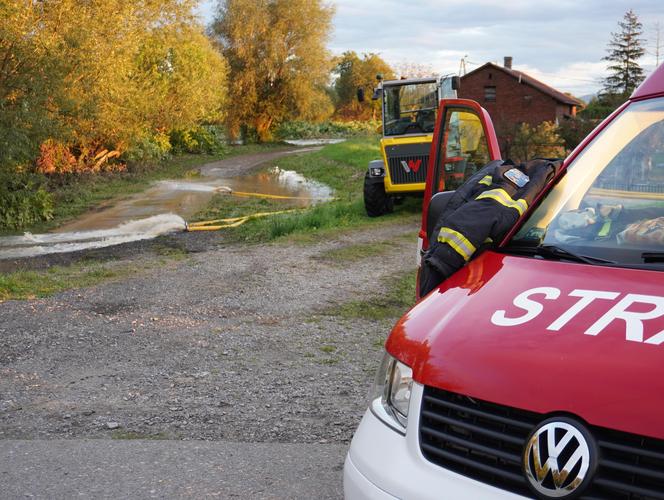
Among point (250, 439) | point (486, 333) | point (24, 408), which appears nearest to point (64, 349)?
point (24, 408)

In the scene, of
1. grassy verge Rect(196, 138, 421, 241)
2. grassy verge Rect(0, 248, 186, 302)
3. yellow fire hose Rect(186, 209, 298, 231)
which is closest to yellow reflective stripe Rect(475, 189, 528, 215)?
grassy verge Rect(0, 248, 186, 302)

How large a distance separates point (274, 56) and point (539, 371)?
53.3m

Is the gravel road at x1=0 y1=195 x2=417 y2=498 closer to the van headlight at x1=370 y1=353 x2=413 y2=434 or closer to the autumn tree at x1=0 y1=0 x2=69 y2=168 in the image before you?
the van headlight at x1=370 y1=353 x2=413 y2=434

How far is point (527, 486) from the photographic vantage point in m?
2.20

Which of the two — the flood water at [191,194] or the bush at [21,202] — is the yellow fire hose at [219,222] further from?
the bush at [21,202]

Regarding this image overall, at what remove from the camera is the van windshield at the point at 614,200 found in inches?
119

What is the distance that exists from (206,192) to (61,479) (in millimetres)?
21985

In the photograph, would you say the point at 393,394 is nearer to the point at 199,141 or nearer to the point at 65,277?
the point at 65,277

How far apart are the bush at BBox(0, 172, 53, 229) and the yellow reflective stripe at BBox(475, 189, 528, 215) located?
51.5 ft

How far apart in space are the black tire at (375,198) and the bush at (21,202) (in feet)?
25.7

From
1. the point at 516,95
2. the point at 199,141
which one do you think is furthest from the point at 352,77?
the point at 199,141

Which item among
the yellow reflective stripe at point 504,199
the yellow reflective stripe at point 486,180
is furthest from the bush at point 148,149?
the yellow reflective stripe at point 504,199

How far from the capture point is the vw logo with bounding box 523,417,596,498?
211cm

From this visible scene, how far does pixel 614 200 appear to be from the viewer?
3.33 m
